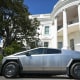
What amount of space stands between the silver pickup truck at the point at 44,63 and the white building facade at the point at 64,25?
17416 mm

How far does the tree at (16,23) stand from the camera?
22.6 meters

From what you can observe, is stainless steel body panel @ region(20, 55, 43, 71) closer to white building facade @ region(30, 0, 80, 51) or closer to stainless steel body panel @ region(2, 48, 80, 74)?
stainless steel body panel @ region(2, 48, 80, 74)

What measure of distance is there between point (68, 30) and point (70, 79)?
2051cm

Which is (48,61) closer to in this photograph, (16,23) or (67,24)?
(16,23)

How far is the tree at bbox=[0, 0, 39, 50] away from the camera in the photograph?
22614 millimetres

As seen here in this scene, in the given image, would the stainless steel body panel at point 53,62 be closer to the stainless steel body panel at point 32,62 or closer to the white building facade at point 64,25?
the stainless steel body panel at point 32,62

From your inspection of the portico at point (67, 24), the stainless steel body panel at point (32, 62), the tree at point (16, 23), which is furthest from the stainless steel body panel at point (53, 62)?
the portico at point (67, 24)

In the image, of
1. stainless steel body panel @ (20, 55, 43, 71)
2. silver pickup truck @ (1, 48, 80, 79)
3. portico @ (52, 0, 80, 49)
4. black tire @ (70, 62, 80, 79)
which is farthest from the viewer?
portico @ (52, 0, 80, 49)

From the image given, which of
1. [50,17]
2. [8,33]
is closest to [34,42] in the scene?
[8,33]

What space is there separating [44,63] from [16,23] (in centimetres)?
1634

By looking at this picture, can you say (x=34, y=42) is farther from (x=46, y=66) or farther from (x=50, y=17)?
(x=46, y=66)

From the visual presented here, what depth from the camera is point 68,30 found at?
28641 mm

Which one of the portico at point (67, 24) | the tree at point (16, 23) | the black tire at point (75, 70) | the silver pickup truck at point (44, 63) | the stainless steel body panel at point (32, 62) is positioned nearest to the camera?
the black tire at point (75, 70)

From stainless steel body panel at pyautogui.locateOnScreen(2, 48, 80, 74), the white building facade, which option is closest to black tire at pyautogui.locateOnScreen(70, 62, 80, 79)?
stainless steel body panel at pyautogui.locateOnScreen(2, 48, 80, 74)
